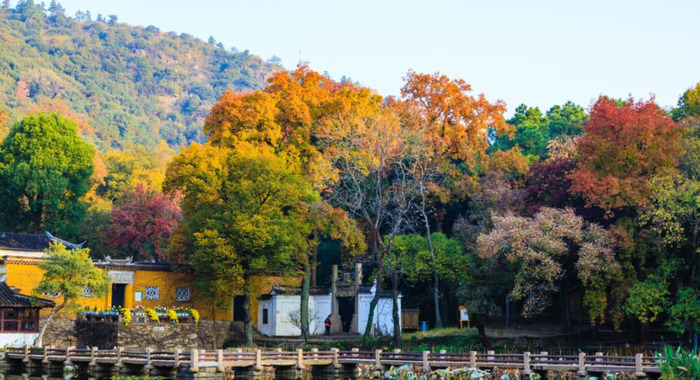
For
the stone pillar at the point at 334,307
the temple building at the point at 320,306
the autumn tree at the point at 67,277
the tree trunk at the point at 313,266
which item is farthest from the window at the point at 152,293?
the stone pillar at the point at 334,307

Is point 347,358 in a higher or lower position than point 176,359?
lower

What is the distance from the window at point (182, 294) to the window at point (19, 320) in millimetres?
9116

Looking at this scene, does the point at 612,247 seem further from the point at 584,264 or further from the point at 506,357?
the point at 506,357

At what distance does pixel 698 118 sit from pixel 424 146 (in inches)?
498

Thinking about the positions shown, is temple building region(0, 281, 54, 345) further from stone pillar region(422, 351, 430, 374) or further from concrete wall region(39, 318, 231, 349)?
stone pillar region(422, 351, 430, 374)

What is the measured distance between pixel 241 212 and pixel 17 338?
12233 millimetres

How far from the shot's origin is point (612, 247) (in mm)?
34281

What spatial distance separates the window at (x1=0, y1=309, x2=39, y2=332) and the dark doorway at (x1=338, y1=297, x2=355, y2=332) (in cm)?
1726

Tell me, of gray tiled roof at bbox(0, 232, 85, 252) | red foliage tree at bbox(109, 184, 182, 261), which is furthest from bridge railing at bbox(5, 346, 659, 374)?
red foliage tree at bbox(109, 184, 182, 261)

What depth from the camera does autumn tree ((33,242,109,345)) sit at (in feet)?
124

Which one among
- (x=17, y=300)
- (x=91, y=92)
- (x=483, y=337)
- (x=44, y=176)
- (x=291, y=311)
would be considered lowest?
(x=483, y=337)

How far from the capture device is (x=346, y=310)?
164ft

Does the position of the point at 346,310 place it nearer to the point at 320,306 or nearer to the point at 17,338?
the point at 320,306

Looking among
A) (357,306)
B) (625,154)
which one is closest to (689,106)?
(625,154)
